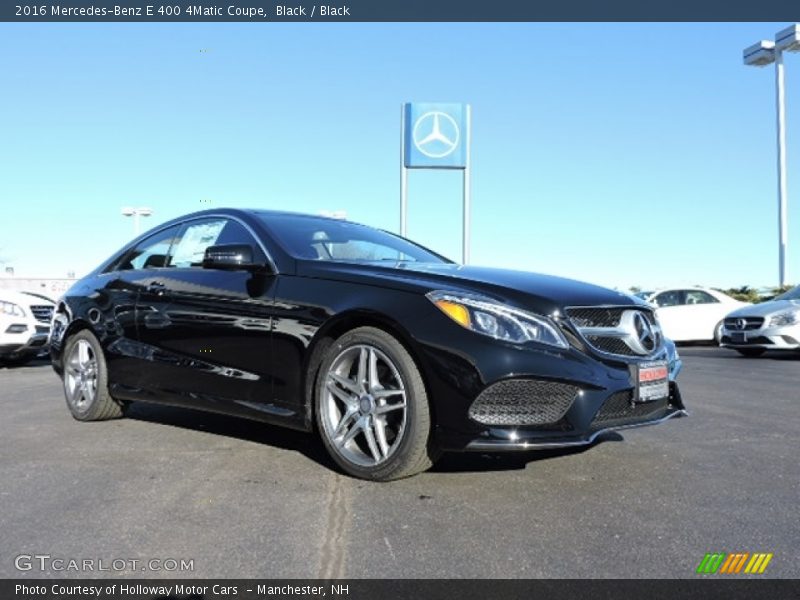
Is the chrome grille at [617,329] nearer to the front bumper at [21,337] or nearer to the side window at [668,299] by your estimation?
the front bumper at [21,337]

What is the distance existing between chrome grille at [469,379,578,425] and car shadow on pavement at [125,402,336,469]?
101cm

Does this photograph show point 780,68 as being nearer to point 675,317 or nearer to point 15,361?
point 675,317

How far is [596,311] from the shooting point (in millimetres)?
3604

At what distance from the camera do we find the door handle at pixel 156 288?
473cm

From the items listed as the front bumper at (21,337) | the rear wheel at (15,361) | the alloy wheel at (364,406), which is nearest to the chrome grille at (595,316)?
the alloy wheel at (364,406)

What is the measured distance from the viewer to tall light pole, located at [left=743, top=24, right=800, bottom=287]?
27.1m

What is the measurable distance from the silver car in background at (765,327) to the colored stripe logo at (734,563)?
31.8ft

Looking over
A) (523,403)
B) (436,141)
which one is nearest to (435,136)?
(436,141)

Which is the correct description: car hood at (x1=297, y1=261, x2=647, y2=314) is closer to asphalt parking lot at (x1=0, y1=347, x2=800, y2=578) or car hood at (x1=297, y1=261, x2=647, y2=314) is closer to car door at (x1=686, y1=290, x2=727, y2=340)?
asphalt parking lot at (x1=0, y1=347, x2=800, y2=578)

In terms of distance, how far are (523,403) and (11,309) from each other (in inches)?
338

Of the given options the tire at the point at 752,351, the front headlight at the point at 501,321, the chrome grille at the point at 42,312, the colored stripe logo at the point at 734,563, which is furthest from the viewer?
the tire at the point at 752,351

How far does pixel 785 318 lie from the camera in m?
11.3

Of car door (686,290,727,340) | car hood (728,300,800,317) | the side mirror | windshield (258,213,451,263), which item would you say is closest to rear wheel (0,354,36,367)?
windshield (258,213,451,263)

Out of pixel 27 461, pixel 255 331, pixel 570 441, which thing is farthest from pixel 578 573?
pixel 27 461
